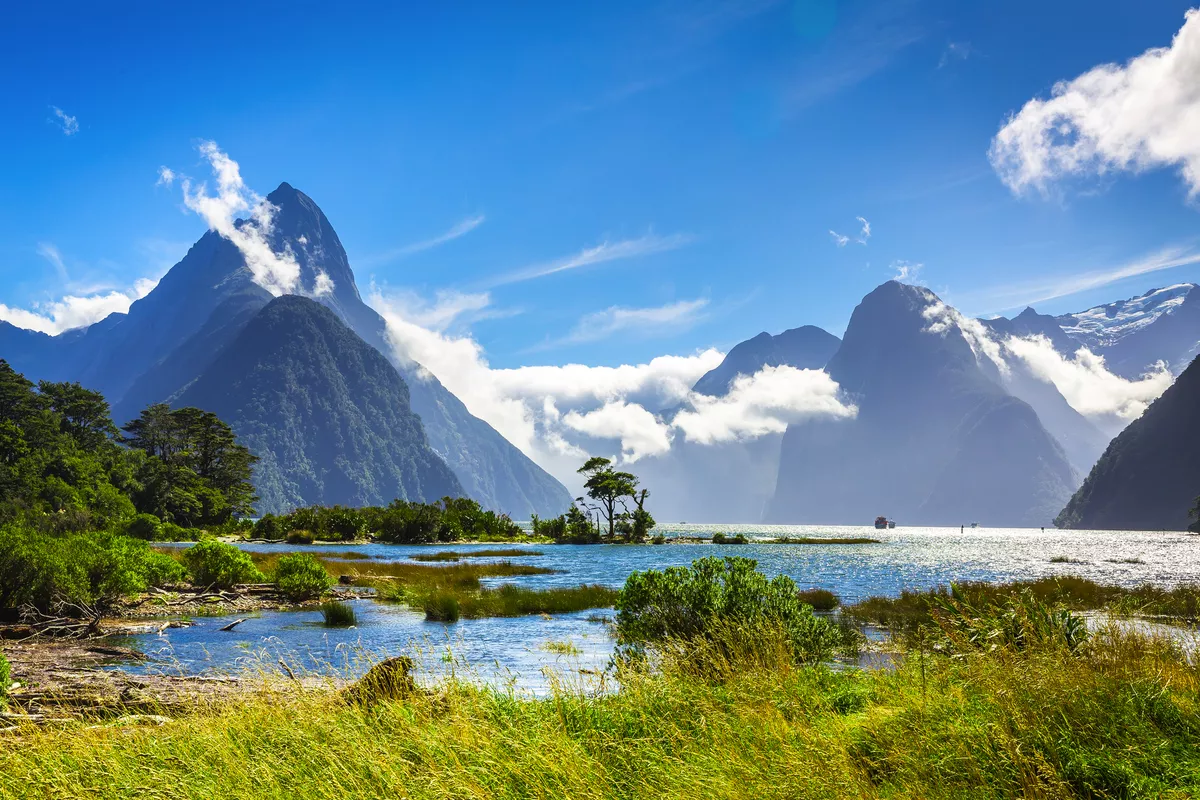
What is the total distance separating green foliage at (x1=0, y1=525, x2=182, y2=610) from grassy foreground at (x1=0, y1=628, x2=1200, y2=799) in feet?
50.9

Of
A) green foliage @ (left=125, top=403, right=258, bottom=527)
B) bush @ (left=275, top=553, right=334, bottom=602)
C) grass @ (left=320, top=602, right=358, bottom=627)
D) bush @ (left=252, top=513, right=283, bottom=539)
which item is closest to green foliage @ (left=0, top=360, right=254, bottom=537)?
green foliage @ (left=125, top=403, right=258, bottom=527)

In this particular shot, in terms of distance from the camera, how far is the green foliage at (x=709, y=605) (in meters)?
14.1

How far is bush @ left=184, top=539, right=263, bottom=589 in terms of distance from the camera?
103 ft

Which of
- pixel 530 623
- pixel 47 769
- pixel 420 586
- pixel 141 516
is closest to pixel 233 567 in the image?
pixel 420 586

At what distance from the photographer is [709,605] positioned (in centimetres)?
1456

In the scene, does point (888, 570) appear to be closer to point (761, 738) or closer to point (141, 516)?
point (761, 738)

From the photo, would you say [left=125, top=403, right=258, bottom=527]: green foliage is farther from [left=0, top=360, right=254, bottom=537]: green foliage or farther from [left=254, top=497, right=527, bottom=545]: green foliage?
[left=254, top=497, right=527, bottom=545]: green foliage

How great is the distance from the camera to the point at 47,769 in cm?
690

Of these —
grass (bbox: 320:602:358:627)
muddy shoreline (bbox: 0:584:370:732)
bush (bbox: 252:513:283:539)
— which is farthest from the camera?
bush (bbox: 252:513:283:539)

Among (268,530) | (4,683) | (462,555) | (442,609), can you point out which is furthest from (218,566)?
(268,530)

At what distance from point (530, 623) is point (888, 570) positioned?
40.2 m

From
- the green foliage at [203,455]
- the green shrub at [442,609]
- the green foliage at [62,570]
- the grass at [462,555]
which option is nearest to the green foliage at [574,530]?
the grass at [462,555]

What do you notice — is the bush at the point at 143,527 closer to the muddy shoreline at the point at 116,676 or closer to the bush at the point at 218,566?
the bush at the point at 218,566

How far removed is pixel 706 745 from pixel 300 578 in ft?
92.2
